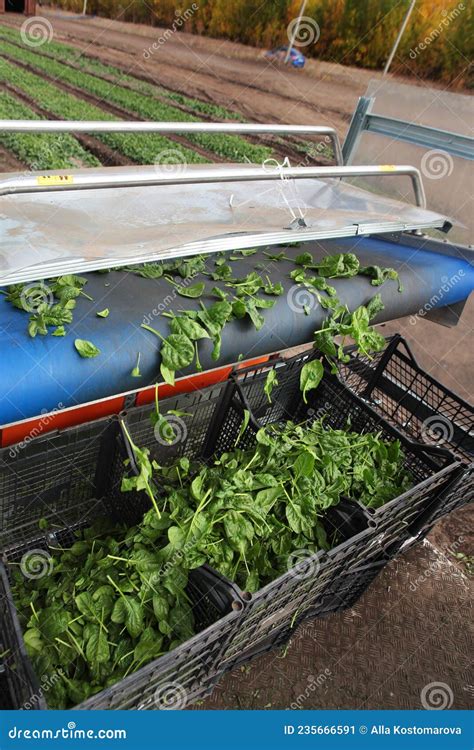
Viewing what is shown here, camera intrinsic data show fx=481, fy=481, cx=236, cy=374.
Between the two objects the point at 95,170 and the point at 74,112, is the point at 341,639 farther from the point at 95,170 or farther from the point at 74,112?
the point at 74,112

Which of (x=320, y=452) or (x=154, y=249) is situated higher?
(x=154, y=249)

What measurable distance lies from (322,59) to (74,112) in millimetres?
4711

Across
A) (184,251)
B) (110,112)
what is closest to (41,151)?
(110,112)

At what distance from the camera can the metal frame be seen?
3480 millimetres

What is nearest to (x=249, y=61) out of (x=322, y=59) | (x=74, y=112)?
(x=322, y=59)

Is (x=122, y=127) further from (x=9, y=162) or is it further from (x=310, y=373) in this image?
(x=9, y=162)

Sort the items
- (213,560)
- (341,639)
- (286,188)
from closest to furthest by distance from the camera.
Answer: (213,560), (341,639), (286,188)

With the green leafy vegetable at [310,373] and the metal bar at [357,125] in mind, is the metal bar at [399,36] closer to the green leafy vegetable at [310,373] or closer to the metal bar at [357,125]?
the metal bar at [357,125]

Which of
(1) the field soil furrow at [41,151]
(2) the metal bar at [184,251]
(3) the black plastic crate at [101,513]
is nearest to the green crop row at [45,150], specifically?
(1) the field soil furrow at [41,151]

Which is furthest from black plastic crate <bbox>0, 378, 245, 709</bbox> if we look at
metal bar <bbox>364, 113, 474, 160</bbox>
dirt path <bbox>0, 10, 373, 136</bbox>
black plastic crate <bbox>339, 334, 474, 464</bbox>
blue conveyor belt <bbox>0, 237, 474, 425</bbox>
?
dirt path <bbox>0, 10, 373, 136</bbox>

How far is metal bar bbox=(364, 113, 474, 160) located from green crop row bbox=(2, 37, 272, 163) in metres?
4.71

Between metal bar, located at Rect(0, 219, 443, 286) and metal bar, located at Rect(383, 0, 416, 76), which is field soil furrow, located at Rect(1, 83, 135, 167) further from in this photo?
metal bar, located at Rect(0, 219, 443, 286)

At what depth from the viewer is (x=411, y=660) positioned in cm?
219

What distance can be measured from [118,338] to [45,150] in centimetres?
678
